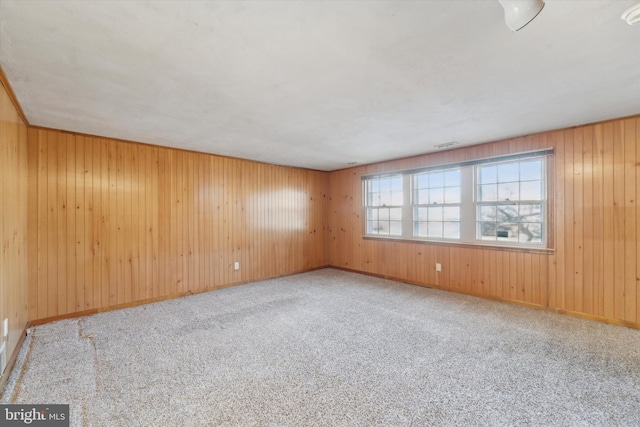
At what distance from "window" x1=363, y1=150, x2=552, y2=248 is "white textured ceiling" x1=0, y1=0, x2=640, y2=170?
747 millimetres

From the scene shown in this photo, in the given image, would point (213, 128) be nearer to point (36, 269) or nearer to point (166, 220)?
point (166, 220)

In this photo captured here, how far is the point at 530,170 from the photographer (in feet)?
12.0

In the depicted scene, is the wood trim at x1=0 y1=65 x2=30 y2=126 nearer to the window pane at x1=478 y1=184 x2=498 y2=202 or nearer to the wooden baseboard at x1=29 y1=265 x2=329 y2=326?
the wooden baseboard at x1=29 y1=265 x2=329 y2=326

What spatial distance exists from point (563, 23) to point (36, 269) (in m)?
5.07

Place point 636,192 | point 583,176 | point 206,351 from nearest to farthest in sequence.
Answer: point 206,351 < point 636,192 < point 583,176

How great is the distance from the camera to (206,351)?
2.48 m

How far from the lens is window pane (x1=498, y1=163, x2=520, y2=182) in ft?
12.4

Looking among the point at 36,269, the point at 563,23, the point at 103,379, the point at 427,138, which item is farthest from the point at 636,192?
the point at 36,269

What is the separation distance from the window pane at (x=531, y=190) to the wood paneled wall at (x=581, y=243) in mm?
160

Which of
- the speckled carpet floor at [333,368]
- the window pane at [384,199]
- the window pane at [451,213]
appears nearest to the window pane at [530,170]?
the window pane at [451,213]

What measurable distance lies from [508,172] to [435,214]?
121cm

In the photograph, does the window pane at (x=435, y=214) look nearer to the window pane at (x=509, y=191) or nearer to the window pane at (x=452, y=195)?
the window pane at (x=452, y=195)

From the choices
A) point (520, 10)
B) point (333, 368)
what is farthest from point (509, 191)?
point (333, 368)

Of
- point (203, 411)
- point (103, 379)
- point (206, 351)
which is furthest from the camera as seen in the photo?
point (206, 351)
